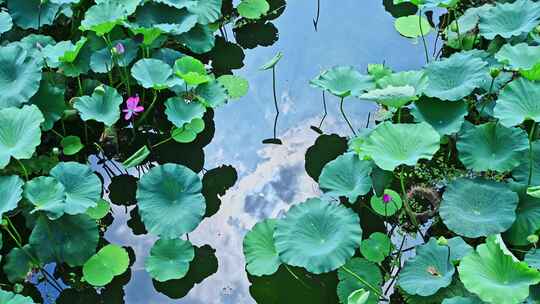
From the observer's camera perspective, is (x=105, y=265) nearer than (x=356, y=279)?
No

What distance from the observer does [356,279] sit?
7.26 ft

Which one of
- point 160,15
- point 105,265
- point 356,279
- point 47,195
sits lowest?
point 105,265

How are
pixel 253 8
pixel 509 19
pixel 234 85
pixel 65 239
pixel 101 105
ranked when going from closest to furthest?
pixel 65 239, pixel 101 105, pixel 509 19, pixel 234 85, pixel 253 8

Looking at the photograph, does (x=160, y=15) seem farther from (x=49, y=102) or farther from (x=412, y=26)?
(x=412, y=26)

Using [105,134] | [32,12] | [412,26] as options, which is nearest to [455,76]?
[412,26]

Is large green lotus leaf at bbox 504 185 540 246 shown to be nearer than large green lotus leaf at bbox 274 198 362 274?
No

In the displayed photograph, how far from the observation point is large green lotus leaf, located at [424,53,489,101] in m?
2.49

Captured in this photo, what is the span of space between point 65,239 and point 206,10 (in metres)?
1.30

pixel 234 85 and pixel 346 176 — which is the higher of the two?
pixel 346 176

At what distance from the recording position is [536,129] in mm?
2525

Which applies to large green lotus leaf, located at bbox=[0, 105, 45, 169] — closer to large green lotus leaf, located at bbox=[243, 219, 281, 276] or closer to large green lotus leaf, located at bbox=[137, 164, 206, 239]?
large green lotus leaf, located at bbox=[137, 164, 206, 239]

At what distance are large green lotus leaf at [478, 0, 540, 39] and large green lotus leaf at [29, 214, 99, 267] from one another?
1719 mm

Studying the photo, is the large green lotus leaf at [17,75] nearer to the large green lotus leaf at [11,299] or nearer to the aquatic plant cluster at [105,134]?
the aquatic plant cluster at [105,134]

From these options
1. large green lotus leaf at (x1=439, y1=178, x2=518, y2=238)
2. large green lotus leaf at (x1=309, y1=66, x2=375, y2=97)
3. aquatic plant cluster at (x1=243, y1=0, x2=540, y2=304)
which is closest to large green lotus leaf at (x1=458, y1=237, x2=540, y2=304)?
aquatic plant cluster at (x1=243, y1=0, x2=540, y2=304)
